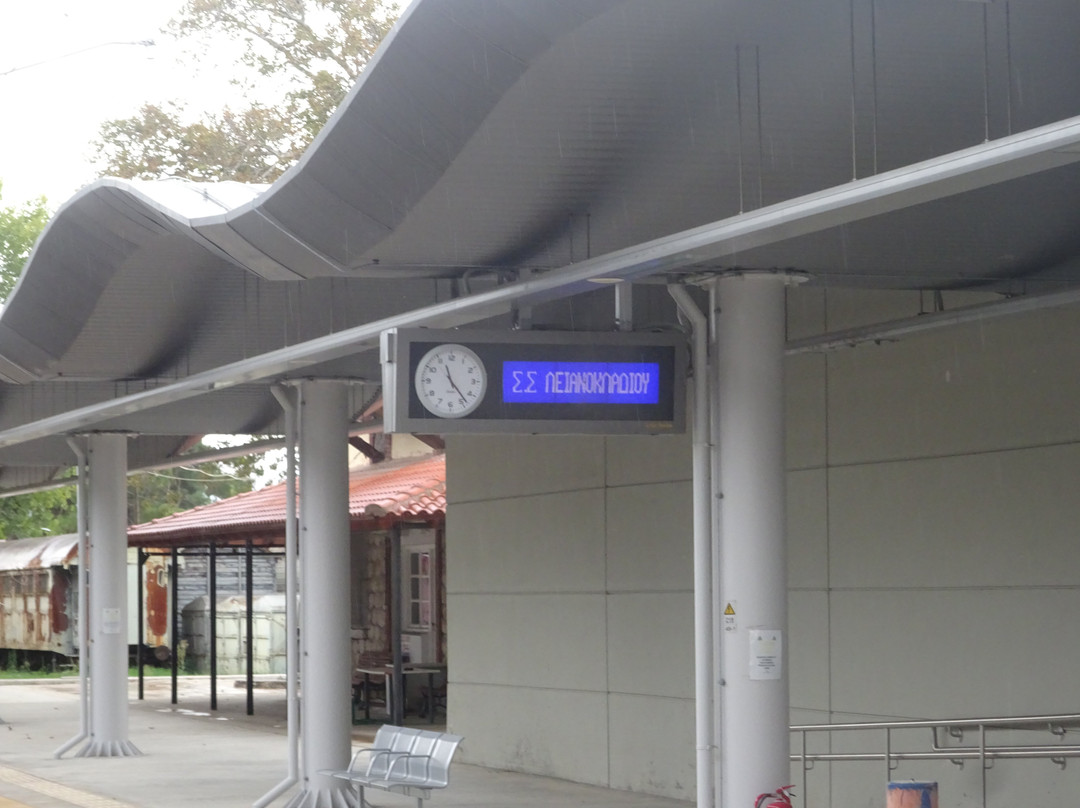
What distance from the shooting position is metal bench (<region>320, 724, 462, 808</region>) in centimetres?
1090

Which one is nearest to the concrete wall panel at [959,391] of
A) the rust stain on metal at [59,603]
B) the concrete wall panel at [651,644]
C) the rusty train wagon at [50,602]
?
the concrete wall panel at [651,644]

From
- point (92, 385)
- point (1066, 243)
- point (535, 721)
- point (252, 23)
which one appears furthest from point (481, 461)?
point (252, 23)

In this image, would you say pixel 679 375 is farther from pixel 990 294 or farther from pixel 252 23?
pixel 252 23

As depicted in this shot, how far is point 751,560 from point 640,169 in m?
2.20

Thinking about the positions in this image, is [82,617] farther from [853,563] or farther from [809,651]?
[853,563]

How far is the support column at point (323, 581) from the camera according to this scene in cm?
1262

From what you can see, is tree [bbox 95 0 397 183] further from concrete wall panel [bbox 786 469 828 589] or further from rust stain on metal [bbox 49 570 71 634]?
concrete wall panel [bbox 786 469 828 589]

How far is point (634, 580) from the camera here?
43.8ft

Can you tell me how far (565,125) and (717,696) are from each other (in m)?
3.28

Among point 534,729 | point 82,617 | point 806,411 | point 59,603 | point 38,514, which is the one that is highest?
point 806,411

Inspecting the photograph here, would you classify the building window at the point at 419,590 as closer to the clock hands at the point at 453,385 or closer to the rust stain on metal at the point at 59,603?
the rust stain on metal at the point at 59,603

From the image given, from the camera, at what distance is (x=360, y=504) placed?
20312mm

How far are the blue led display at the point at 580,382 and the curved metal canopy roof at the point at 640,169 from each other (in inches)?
15.1

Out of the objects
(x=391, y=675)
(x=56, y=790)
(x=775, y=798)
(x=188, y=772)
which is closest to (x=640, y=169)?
(x=775, y=798)
